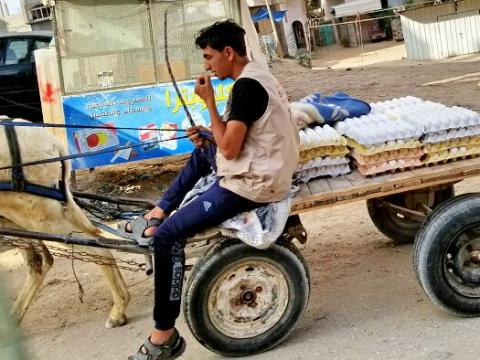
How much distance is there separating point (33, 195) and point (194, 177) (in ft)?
3.73

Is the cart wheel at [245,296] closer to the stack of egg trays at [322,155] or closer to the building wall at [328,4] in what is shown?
the stack of egg trays at [322,155]

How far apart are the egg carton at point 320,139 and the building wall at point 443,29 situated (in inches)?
712

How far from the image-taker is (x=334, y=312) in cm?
411

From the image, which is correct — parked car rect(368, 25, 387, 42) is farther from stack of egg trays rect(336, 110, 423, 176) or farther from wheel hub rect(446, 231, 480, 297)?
wheel hub rect(446, 231, 480, 297)

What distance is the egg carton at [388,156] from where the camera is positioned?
374 centimetres

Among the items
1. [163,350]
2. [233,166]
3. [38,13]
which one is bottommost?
[163,350]

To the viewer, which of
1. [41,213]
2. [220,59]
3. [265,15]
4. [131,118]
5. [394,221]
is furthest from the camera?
[265,15]

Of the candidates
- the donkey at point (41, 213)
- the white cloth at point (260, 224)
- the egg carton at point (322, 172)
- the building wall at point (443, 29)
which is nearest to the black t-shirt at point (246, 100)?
the white cloth at point (260, 224)

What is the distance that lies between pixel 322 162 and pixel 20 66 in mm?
9392

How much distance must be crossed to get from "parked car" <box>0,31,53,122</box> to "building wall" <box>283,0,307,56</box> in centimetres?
2289

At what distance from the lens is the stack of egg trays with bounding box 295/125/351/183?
3.75 m

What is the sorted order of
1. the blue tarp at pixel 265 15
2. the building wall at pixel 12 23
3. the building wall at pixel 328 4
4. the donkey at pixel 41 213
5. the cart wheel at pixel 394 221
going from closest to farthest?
the donkey at pixel 41 213 → the cart wheel at pixel 394 221 → the blue tarp at pixel 265 15 → the building wall at pixel 12 23 → the building wall at pixel 328 4

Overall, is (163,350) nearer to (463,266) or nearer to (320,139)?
(320,139)

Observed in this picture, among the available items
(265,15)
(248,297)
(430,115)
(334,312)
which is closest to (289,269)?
(248,297)
